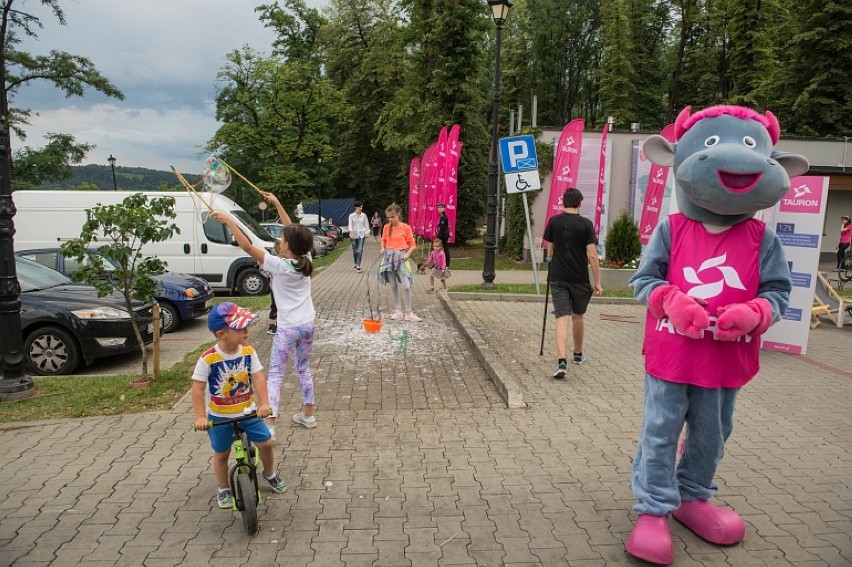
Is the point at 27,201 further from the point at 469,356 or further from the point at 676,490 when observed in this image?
the point at 676,490

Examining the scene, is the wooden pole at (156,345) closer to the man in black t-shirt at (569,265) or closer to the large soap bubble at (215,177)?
the large soap bubble at (215,177)

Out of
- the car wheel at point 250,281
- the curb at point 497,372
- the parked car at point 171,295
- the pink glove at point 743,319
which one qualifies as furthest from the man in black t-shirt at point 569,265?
the car wheel at point 250,281

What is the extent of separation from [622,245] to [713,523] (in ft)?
38.2

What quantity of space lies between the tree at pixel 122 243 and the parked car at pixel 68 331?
1425 millimetres

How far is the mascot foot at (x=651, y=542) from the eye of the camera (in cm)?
331

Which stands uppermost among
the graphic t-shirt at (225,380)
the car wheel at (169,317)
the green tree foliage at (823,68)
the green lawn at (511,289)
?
the green tree foliage at (823,68)

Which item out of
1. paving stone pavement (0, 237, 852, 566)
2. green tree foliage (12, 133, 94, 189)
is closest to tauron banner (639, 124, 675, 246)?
paving stone pavement (0, 237, 852, 566)

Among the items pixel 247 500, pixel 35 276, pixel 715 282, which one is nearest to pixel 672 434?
pixel 715 282

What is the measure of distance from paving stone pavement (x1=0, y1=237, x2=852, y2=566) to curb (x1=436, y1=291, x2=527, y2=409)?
10 centimetres

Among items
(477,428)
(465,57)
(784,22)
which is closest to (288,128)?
(465,57)

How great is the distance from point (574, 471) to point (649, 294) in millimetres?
1742

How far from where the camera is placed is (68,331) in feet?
25.6

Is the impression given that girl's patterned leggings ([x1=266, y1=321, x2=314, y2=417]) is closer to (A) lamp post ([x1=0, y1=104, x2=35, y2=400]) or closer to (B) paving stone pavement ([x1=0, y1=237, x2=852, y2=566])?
(B) paving stone pavement ([x1=0, y1=237, x2=852, y2=566])

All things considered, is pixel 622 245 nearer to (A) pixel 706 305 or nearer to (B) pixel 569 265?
(B) pixel 569 265
